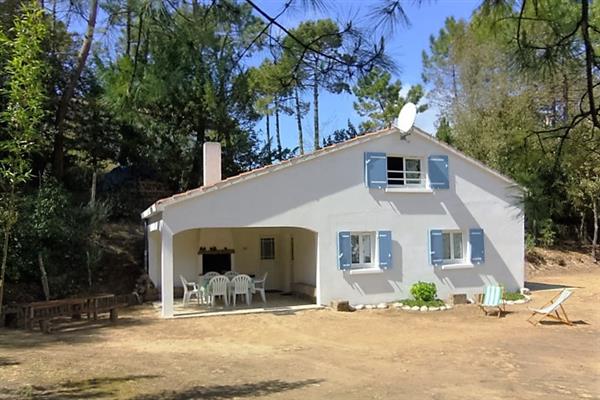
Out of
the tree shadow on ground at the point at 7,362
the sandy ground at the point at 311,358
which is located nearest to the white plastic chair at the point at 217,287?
the sandy ground at the point at 311,358

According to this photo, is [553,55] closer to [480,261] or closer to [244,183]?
[244,183]

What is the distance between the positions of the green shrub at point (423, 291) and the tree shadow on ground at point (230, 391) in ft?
27.2

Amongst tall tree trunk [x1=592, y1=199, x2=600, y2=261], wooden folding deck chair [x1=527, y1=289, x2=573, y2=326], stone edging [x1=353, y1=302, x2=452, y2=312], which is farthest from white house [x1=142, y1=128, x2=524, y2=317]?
tall tree trunk [x1=592, y1=199, x2=600, y2=261]

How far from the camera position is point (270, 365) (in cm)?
872

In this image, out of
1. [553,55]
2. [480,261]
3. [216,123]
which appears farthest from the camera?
[216,123]

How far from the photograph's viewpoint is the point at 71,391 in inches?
259

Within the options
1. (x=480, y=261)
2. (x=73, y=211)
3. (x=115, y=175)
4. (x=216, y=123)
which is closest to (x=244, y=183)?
(x=73, y=211)

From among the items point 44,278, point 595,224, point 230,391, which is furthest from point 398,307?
point 595,224

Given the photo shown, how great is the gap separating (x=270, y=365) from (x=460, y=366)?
2.96 meters

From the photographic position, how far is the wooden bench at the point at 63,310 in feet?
38.7

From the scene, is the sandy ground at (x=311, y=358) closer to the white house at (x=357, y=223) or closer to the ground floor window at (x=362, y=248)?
the ground floor window at (x=362, y=248)

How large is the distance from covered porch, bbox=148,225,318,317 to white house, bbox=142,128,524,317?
0.04 m

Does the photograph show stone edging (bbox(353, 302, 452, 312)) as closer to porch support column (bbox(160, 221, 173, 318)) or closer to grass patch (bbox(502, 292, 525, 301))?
grass patch (bbox(502, 292, 525, 301))

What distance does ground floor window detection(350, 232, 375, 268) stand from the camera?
50.6 ft
